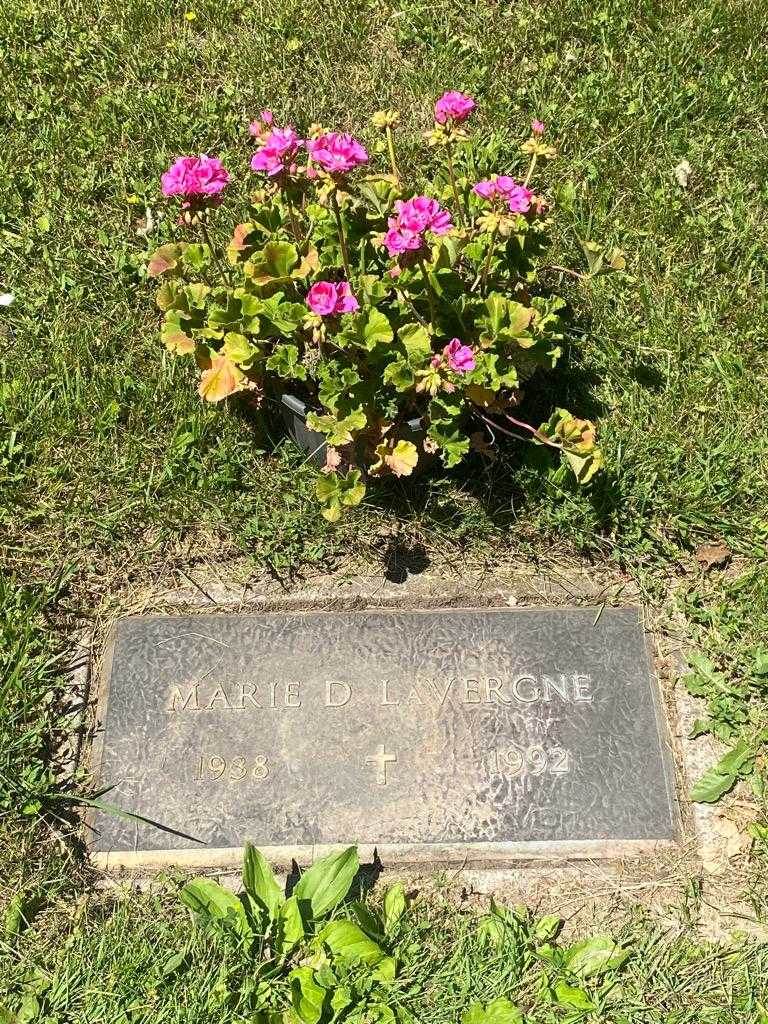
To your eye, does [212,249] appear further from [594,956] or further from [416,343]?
[594,956]

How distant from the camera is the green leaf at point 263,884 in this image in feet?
6.21

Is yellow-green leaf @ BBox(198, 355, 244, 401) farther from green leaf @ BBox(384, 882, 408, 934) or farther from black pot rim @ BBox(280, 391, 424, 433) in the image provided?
green leaf @ BBox(384, 882, 408, 934)

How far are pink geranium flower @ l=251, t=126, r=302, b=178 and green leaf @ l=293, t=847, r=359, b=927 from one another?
1520 millimetres

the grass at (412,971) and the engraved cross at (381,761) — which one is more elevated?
the engraved cross at (381,761)

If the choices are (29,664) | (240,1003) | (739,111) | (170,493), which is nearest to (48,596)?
(29,664)

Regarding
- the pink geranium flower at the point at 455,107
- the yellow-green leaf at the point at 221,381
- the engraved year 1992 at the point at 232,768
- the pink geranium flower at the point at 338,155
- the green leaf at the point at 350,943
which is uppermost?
the pink geranium flower at the point at 455,107

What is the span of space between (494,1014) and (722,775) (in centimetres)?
76

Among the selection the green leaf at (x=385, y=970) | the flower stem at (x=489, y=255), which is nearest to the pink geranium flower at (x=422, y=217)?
the flower stem at (x=489, y=255)

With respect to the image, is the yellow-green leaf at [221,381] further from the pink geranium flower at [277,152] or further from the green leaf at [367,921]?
the green leaf at [367,921]

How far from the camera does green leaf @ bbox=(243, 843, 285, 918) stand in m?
1.89

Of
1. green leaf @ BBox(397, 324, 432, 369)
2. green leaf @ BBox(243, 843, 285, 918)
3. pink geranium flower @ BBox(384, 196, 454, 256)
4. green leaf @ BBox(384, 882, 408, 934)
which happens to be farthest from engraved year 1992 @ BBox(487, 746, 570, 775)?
pink geranium flower @ BBox(384, 196, 454, 256)

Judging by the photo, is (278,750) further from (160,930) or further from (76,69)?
(76,69)

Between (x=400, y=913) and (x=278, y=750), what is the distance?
0.46m

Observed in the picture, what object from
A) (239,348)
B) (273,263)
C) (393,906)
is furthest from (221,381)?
(393,906)
